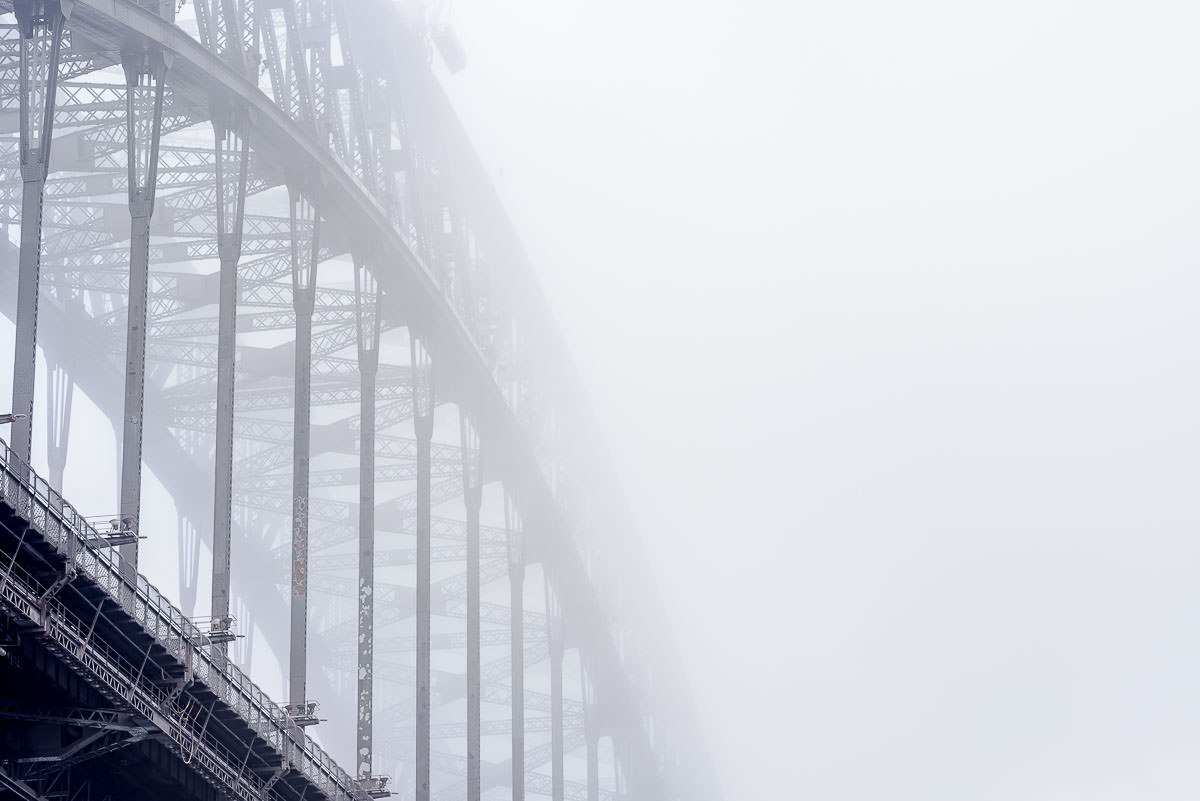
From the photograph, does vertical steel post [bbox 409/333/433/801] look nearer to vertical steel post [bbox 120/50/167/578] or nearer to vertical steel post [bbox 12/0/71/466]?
vertical steel post [bbox 120/50/167/578]

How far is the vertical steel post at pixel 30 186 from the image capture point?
1236 inches

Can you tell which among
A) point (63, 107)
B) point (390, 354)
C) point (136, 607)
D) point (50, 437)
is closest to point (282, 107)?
Answer: point (63, 107)

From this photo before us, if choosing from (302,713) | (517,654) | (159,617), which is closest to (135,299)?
(159,617)

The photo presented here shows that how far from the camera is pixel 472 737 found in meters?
60.3

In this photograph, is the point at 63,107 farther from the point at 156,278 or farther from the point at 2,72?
the point at 156,278

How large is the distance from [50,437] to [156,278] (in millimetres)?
11089

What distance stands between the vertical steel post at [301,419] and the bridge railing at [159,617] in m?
2.42

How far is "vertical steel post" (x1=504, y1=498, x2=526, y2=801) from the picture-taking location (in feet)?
Result: 225

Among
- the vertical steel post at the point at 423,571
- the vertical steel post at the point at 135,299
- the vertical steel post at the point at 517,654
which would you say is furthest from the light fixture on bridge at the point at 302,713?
the vertical steel post at the point at 517,654

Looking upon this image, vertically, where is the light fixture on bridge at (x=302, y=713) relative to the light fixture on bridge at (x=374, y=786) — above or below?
above

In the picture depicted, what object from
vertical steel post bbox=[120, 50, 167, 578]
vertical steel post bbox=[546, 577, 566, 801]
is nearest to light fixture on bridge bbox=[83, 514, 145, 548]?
vertical steel post bbox=[120, 50, 167, 578]

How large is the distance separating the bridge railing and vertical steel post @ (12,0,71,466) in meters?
1.01

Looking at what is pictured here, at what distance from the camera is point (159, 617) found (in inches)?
1268

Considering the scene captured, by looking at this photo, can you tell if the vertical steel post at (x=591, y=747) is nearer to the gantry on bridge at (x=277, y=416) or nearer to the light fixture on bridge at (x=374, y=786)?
the gantry on bridge at (x=277, y=416)
